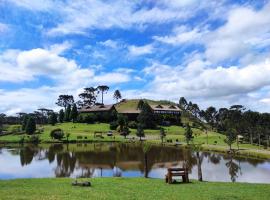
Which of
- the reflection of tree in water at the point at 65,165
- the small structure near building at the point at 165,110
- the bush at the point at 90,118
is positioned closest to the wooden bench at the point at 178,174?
the reflection of tree in water at the point at 65,165

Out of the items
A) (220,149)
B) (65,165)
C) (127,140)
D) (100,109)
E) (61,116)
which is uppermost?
(100,109)

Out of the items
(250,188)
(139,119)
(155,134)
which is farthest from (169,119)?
(250,188)

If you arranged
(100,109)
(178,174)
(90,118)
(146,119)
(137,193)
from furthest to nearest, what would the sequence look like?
(100,109) < (90,118) < (146,119) < (178,174) < (137,193)

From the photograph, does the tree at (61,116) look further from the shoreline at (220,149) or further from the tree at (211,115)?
the tree at (211,115)

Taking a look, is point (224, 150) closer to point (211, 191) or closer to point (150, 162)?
point (150, 162)

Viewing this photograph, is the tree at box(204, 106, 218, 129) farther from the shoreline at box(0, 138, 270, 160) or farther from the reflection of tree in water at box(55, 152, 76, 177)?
the reflection of tree in water at box(55, 152, 76, 177)

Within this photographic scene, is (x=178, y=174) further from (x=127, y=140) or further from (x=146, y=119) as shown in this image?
(x=146, y=119)

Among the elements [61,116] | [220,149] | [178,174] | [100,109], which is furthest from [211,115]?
[178,174]

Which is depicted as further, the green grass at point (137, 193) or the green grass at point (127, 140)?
the green grass at point (127, 140)

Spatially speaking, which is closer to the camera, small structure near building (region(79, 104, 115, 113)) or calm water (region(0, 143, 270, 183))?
calm water (region(0, 143, 270, 183))

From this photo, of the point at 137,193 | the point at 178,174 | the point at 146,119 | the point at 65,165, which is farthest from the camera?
the point at 146,119

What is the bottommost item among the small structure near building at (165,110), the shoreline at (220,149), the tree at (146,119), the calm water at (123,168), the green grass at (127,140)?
the calm water at (123,168)

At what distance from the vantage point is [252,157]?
7344 centimetres

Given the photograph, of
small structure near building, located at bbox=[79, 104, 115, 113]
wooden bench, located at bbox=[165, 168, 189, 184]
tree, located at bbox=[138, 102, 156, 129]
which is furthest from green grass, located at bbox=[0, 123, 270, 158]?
wooden bench, located at bbox=[165, 168, 189, 184]
